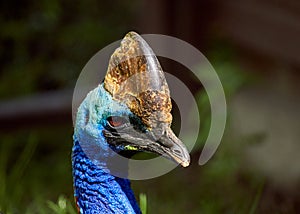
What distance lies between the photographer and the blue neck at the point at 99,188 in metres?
1.72

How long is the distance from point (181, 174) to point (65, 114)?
66 centimetres

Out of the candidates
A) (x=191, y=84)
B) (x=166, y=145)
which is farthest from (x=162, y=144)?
(x=191, y=84)

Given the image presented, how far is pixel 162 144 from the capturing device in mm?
1571

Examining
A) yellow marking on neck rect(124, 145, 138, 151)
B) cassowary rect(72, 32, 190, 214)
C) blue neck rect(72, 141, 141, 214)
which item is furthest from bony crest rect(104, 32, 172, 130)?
blue neck rect(72, 141, 141, 214)

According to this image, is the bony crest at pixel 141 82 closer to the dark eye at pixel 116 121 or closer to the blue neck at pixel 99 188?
the dark eye at pixel 116 121

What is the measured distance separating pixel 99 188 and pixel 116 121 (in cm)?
18

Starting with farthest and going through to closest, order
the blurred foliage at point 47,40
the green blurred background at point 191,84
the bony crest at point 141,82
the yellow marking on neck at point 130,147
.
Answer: the blurred foliage at point 47,40 → the green blurred background at point 191,84 → the yellow marking on neck at point 130,147 → the bony crest at point 141,82

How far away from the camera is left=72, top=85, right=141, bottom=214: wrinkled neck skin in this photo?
1.69 metres

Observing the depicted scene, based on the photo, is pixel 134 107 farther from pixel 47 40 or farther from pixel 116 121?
pixel 47 40

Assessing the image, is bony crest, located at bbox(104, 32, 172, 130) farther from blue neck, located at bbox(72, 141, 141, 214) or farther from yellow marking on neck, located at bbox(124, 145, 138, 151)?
blue neck, located at bbox(72, 141, 141, 214)

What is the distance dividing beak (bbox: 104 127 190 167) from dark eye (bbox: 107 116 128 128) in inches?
0.6

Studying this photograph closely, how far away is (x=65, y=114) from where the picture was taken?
3.74 metres

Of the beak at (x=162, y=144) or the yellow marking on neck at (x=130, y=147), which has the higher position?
the beak at (x=162, y=144)

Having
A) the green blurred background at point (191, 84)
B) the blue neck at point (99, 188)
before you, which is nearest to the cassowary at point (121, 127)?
the blue neck at point (99, 188)
